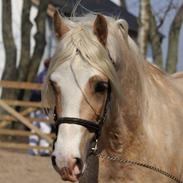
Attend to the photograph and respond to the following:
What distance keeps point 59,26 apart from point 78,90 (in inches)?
22.8

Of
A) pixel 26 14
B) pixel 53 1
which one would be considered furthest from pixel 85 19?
pixel 53 1

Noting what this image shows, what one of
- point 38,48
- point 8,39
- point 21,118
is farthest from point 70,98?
point 38,48

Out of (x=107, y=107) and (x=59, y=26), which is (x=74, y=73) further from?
(x=59, y=26)

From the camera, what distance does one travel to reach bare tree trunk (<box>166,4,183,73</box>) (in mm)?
18525

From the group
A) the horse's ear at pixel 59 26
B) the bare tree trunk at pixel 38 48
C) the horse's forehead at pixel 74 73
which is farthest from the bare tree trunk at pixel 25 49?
the horse's forehead at pixel 74 73

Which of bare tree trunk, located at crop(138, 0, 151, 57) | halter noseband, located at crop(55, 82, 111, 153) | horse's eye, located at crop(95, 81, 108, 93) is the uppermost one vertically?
horse's eye, located at crop(95, 81, 108, 93)

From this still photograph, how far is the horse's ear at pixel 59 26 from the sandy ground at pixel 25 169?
232 inches

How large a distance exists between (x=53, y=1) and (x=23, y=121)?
13030 millimetres

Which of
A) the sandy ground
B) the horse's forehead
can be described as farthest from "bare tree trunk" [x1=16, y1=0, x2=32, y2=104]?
the horse's forehead

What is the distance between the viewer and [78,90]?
4.41 meters

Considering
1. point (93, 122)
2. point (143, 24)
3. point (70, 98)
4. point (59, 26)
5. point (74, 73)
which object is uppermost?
point (59, 26)

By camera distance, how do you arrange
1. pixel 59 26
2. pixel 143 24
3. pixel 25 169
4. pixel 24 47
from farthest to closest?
pixel 24 47, pixel 143 24, pixel 25 169, pixel 59 26

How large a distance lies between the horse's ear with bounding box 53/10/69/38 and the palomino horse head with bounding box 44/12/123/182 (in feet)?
0.21

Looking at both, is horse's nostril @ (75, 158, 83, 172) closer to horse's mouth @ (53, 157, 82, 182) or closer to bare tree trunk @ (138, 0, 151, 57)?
horse's mouth @ (53, 157, 82, 182)
